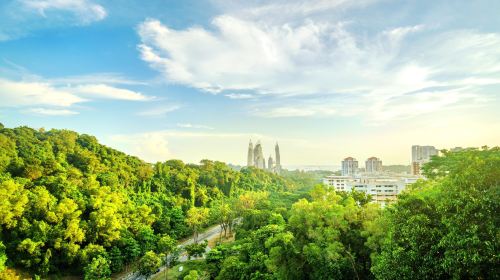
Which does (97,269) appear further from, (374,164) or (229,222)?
(374,164)

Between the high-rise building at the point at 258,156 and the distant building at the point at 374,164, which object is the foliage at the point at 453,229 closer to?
the distant building at the point at 374,164

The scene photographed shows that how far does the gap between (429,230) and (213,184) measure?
110 ft

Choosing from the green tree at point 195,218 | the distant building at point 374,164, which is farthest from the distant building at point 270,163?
the green tree at point 195,218

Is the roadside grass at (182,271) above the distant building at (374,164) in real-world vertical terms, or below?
below

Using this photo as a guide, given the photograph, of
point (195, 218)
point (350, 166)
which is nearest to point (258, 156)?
point (350, 166)

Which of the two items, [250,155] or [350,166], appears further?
[250,155]

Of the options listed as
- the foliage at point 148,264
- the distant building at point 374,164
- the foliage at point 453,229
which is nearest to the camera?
the foliage at point 453,229

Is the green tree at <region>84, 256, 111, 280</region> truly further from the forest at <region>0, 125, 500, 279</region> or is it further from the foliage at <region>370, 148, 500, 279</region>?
the foliage at <region>370, 148, 500, 279</region>

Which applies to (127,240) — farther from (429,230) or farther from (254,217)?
(429,230)

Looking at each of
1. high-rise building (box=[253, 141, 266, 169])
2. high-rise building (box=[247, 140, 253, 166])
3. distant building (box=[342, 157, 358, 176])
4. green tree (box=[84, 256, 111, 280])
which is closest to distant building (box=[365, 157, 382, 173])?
distant building (box=[342, 157, 358, 176])

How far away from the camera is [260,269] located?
13.2 meters

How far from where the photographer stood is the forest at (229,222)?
6.54 metres

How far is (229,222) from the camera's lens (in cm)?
2659

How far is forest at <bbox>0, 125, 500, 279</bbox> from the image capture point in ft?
21.5
